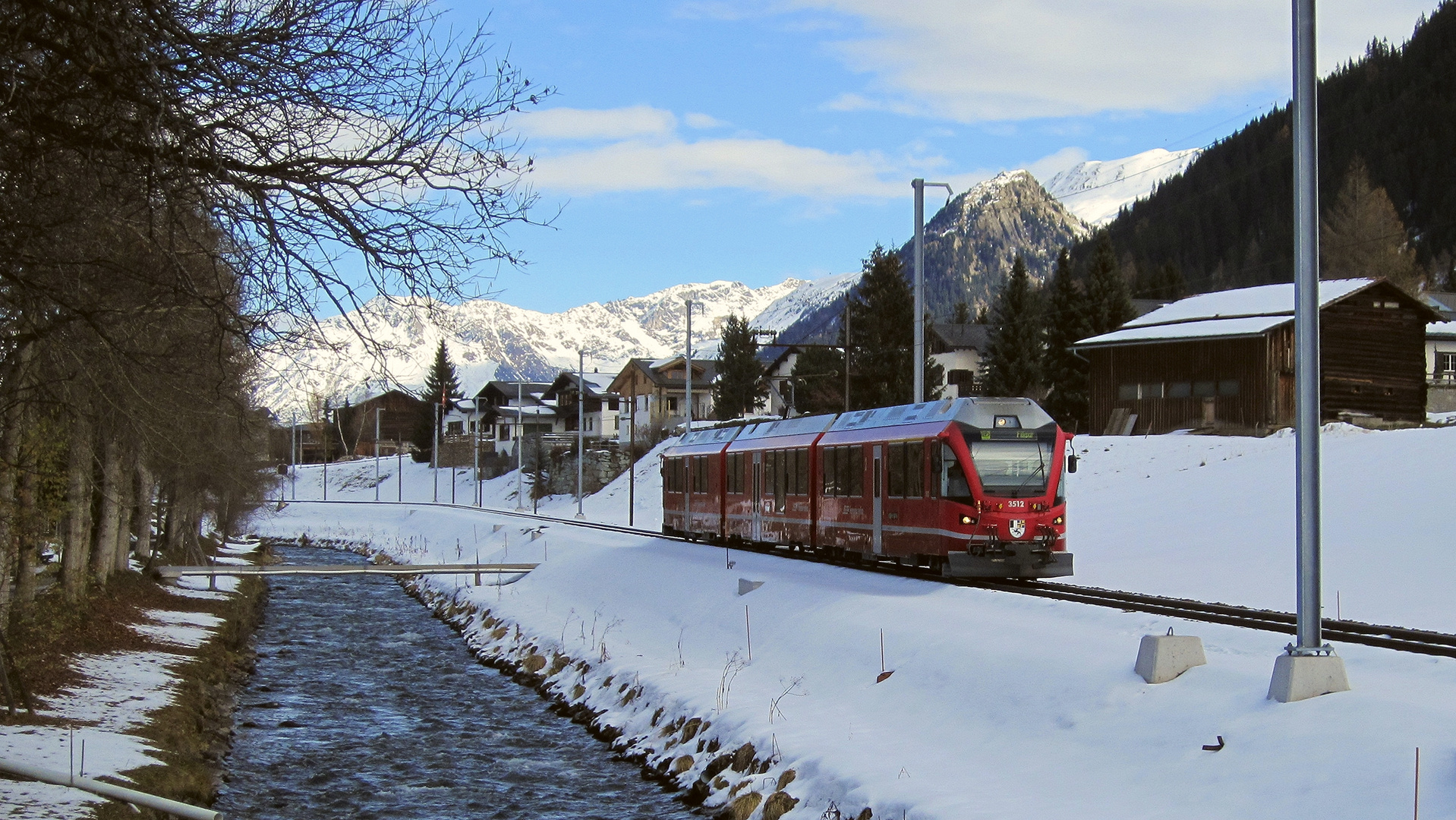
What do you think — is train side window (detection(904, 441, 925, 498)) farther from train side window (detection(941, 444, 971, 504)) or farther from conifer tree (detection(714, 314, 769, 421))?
conifer tree (detection(714, 314, 769, 421))

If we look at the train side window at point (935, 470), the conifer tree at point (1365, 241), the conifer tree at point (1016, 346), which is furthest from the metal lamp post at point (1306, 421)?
the conifer tree at point (1365, 241)

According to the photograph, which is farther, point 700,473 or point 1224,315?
point 1224,315

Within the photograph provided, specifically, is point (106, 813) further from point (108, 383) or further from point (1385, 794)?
point (1385, 794)

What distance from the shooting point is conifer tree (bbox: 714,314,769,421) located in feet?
293

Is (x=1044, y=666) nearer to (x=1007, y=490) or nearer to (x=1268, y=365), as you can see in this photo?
(x=1007, y=490)

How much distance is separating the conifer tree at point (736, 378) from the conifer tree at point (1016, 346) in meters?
18.5

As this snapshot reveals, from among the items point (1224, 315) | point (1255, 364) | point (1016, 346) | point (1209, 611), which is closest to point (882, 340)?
point (1016, 346)

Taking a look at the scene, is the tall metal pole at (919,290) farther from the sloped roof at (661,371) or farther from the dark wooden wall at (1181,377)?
the sloped roof at (661,371)

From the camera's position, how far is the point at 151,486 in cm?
3438

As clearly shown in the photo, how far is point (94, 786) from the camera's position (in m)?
12.1

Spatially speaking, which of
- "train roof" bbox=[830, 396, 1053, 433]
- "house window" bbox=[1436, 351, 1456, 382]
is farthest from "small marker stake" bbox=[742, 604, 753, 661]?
"house window" bbox=[1436, 351, 1456, 382]

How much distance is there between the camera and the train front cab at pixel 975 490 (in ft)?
72.1

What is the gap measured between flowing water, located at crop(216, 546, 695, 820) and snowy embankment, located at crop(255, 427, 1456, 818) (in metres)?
0.89

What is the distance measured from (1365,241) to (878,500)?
283 feet
